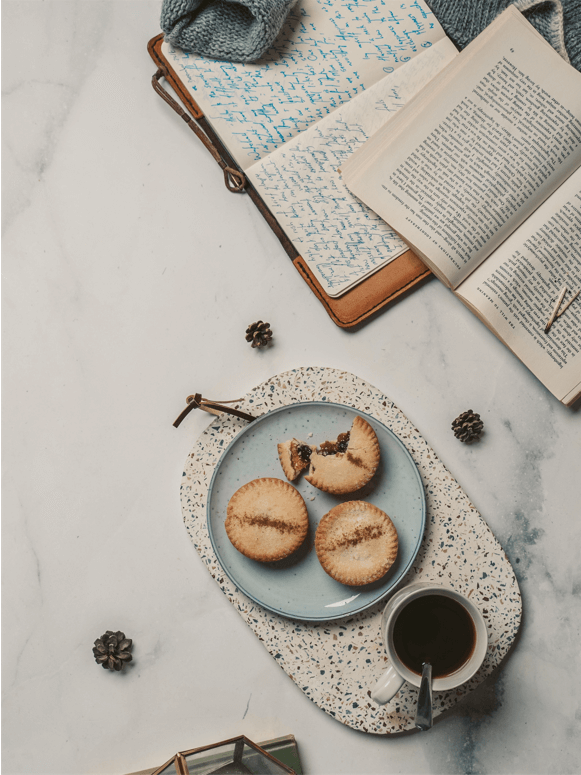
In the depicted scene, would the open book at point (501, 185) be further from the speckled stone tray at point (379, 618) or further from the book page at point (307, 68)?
the speckled stone tray at point (379, 618)

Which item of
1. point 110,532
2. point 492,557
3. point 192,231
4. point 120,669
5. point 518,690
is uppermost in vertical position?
point 192,231

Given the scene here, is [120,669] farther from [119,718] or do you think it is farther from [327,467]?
[327,467]

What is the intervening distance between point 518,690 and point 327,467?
0.55 metres

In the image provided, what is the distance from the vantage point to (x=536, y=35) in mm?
951

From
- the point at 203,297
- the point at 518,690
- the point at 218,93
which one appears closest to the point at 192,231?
the point at 203,297

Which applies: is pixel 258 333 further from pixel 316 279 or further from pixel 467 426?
pixel 467 426

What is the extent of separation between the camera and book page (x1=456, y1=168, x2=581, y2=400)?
97 cm

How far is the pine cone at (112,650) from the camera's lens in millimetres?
1010

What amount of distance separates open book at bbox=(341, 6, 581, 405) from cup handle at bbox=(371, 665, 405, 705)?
22.1 inches

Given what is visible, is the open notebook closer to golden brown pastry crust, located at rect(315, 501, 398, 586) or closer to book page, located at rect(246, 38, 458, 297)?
book page, located at rect(246, 38, 458, 297)

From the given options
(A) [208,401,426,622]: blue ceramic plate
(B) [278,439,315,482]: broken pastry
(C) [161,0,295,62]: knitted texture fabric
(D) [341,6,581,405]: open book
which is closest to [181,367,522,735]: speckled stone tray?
(A) [208,401,426,622]: blue ceramic plate

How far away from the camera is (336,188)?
102cm

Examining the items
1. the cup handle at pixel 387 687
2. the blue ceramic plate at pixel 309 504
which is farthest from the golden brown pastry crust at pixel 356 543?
the cup handle at pixel 387 687

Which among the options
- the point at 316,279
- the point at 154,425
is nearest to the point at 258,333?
the point at 316,279
